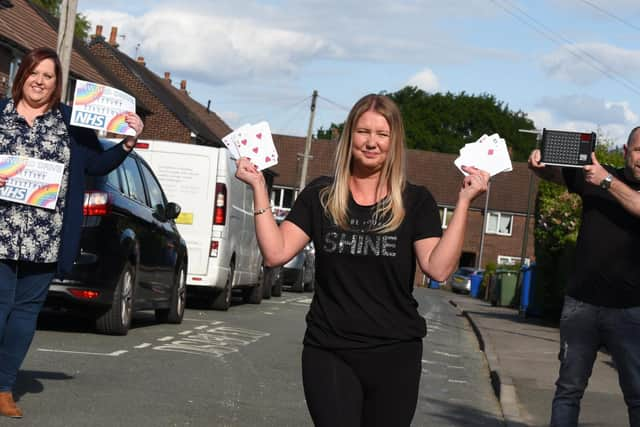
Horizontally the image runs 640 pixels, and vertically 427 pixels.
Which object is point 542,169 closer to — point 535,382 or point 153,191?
point 535,382

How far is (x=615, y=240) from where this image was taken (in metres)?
6.19

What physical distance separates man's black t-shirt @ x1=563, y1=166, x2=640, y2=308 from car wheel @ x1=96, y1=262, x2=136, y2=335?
627cm

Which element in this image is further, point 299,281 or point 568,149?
point 299,281

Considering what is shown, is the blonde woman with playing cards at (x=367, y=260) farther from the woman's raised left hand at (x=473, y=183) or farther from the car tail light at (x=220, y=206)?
the car tail light at (x=220, y=206)

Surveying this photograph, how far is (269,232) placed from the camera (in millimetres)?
4516

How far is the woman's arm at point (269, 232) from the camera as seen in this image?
451 centimetres

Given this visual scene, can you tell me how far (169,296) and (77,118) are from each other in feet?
24.1

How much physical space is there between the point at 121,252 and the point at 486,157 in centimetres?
742

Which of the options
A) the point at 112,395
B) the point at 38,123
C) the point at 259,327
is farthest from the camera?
the point at 259,327

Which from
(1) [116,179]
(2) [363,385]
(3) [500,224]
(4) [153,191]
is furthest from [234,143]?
(3) [500,224]

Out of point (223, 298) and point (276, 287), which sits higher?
point (223, 298)

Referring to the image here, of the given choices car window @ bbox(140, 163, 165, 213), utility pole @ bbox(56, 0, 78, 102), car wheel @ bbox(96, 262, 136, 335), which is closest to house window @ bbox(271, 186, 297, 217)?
utility pole @ bbox(56, 0, 78, 102)

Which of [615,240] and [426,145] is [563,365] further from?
[426,145]

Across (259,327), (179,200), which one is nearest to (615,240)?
(259,327)
